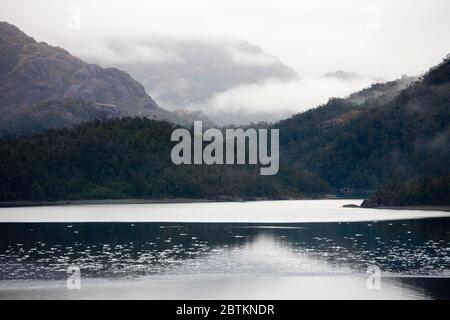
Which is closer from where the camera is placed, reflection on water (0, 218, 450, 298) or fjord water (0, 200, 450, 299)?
fjord water (0, 200, 450, 299)

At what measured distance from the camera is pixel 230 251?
95.1 meters

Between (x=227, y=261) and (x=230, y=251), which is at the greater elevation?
(x=230, y=251)

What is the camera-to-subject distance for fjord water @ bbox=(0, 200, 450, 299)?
64.0m

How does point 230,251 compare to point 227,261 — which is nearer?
point 227,261

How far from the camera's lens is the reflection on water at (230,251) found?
242ft

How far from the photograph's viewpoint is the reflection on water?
73.7 metres

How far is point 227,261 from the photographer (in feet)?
276

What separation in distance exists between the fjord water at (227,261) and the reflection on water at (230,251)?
11cm

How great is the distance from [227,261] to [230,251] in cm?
1101

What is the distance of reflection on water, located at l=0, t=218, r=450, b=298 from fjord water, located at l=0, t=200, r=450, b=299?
112 millimetres
